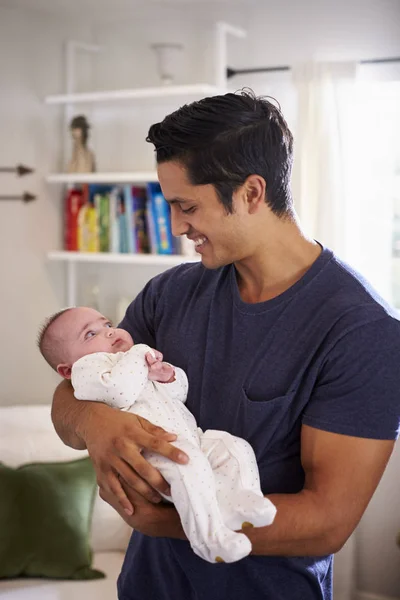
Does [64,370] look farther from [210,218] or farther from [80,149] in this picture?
[80,149]

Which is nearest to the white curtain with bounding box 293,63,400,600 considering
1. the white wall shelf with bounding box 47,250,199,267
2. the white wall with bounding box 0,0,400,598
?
the white wall with bounding box 0,0,400,598

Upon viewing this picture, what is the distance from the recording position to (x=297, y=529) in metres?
1.30

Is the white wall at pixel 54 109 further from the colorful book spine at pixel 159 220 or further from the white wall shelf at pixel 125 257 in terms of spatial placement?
the colorful book spine at pixel 159 220

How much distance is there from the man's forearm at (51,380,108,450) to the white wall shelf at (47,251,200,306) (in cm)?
169

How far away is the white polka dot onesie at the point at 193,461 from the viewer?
1.25m

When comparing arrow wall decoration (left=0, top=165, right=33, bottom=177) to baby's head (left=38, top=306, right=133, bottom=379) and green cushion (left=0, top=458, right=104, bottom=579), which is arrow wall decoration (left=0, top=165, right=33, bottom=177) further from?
baby's head (left=38, top=306, right=133, bottom=379)

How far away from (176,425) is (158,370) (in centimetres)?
12

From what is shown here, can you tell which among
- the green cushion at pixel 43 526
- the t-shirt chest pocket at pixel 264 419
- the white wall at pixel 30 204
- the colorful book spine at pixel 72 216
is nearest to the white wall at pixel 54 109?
the white wall at pixel 30 204

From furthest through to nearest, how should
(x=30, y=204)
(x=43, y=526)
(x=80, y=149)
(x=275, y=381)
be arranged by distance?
(x=30, y=204) → (x=80, y=149) → (x=43, y=526) → (x=275, y=381)

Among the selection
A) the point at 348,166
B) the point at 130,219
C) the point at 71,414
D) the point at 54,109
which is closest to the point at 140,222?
the point at 130,219

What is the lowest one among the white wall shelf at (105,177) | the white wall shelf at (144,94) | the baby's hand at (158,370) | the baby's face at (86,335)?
the baby's hand at (158,370)

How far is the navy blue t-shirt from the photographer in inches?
52.2

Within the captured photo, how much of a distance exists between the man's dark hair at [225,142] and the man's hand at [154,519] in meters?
0.52

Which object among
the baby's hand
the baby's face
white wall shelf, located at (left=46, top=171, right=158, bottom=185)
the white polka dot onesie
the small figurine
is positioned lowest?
the white polka dot onesie
